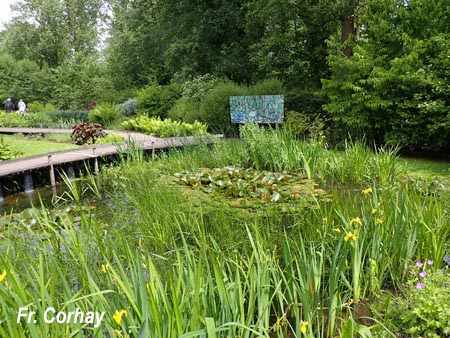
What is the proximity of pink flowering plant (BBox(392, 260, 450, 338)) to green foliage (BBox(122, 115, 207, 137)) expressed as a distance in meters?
7.40

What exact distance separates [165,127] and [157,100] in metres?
4.98

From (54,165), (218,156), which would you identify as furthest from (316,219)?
(54,165)

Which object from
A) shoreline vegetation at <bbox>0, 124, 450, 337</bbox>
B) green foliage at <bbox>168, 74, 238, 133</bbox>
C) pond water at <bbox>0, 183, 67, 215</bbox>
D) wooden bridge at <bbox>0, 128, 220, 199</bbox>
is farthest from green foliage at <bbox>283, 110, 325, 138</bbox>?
pond water at <bbox>0, 183, 67, 215</bbox>

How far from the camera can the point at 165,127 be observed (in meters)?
11.9

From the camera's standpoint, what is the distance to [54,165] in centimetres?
759

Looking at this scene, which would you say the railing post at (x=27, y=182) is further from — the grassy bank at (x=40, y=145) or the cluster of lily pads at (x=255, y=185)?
the cluster of lily pads at (x=255, y=185)

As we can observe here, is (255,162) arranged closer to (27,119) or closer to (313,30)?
(313,30)

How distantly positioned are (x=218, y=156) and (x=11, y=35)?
111ft

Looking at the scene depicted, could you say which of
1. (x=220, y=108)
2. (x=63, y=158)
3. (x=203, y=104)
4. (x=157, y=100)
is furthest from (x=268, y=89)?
(x=63, y=158)

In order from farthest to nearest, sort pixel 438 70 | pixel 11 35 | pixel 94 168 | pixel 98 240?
pixel 11 35 → pixel 94 168 → pixel 438 70 → pixel 98 240

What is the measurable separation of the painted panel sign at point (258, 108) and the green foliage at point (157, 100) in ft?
18.7

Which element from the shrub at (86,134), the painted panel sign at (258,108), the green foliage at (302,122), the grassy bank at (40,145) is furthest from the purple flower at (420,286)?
the shrub at (86,134)

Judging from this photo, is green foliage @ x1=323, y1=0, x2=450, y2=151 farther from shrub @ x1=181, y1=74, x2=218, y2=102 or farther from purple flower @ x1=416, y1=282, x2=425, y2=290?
shrub @ x1=181, y1=74, x2=218, y2=102

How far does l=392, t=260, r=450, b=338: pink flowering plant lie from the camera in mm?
2012
